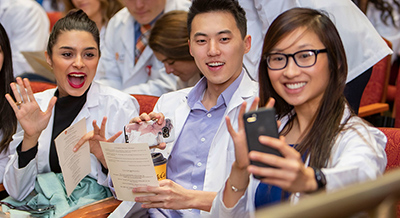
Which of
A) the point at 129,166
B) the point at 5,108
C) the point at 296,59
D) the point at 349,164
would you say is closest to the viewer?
the point at 349,164

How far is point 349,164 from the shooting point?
1.15 metres

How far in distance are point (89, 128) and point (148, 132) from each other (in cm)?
50

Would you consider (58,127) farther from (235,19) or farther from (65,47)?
(235,19)

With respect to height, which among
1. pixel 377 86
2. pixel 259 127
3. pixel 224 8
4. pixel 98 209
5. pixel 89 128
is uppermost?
pixel 224 8

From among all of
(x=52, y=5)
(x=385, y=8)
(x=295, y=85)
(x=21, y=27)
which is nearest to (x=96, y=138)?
(x=295, y=85)

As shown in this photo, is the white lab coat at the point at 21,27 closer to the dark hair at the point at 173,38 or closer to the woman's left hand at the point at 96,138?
the dark hair at the point at 173,38

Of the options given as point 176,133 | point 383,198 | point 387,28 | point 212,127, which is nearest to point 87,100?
point 176,133

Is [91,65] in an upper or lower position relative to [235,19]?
lower

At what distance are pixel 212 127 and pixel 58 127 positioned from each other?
77 centimetres

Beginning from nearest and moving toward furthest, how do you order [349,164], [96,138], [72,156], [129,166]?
[349,164] < [129,166] < [72,156] < [96,138]

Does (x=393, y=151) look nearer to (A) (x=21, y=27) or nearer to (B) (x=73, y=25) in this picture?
(B) (x=73, y=25)

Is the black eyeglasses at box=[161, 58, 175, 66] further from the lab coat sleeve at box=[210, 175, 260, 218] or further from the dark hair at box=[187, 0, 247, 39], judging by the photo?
the lab coat sleeve at box=[210, 175, 260, 218]

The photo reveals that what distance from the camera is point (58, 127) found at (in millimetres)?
2166

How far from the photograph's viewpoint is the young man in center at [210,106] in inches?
69.6
